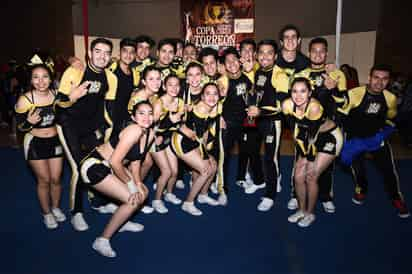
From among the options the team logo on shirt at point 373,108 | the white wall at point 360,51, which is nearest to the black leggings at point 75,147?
the team logo on shirt at point 373,108

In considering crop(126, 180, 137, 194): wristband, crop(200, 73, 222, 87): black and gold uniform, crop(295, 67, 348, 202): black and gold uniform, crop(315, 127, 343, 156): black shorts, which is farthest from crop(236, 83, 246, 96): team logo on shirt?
crop(126, 180, 137, 194): wristband

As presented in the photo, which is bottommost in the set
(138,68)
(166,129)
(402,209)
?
(402,209)

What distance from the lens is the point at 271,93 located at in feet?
12.4

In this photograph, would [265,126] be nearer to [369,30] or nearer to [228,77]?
[228,77]

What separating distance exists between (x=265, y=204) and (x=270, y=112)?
99cm

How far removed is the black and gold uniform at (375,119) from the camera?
358 centimetres

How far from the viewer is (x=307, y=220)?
11.6 ft

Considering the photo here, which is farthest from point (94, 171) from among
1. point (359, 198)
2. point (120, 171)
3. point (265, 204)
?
point (359, 198)

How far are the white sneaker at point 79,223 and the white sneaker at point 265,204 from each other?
178 centimetres

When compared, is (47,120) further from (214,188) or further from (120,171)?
(214,188)

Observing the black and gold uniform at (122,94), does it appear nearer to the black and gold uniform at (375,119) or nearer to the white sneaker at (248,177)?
A: the white sneaker at (248,177)

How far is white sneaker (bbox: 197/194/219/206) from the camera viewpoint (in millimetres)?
4074

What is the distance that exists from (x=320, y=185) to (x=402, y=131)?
150 inches

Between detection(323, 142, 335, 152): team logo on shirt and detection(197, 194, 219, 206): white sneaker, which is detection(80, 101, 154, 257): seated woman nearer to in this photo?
detection(197, 194, 219, 206): white sneaker
